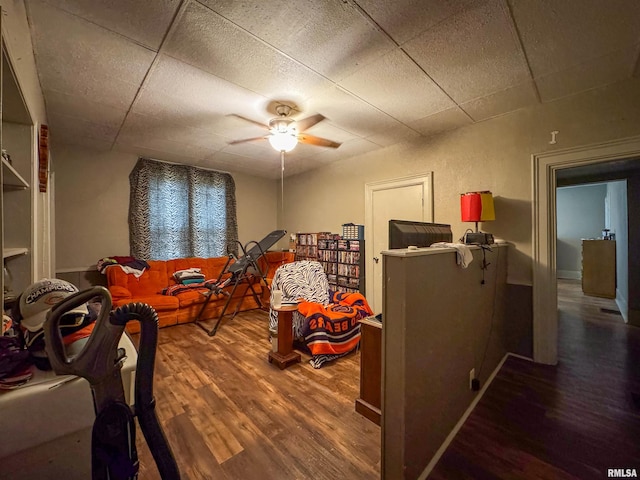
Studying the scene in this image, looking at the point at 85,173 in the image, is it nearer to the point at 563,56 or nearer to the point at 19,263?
the point at 19,263

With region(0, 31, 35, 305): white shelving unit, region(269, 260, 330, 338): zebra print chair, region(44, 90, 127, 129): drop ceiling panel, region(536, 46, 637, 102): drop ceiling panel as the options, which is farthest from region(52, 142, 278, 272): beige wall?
region(536, 46, 637, 102): drop ceiling panel

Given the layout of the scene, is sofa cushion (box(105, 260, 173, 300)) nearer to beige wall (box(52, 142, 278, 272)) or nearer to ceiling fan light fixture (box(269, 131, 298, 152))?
A: beige wall (box(52, 142, 278, 272))

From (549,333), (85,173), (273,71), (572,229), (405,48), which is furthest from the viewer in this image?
(572,229)

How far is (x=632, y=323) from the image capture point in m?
3.45

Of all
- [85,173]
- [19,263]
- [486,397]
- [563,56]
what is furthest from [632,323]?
[85,173]

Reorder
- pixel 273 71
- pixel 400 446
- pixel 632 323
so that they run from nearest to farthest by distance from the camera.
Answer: pixel 400 446
pixel 273 71
pixel 632 323

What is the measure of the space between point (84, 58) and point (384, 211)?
3.40 metres

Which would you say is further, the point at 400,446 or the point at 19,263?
the point at 19,263

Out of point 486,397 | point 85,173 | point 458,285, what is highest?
point 85,173

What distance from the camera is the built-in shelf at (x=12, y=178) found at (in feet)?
4.07

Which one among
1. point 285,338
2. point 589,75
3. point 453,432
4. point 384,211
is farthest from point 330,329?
point 589,75

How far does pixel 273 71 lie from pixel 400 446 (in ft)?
8.12

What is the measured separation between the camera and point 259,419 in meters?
1.80

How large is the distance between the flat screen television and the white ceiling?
1.20 m
